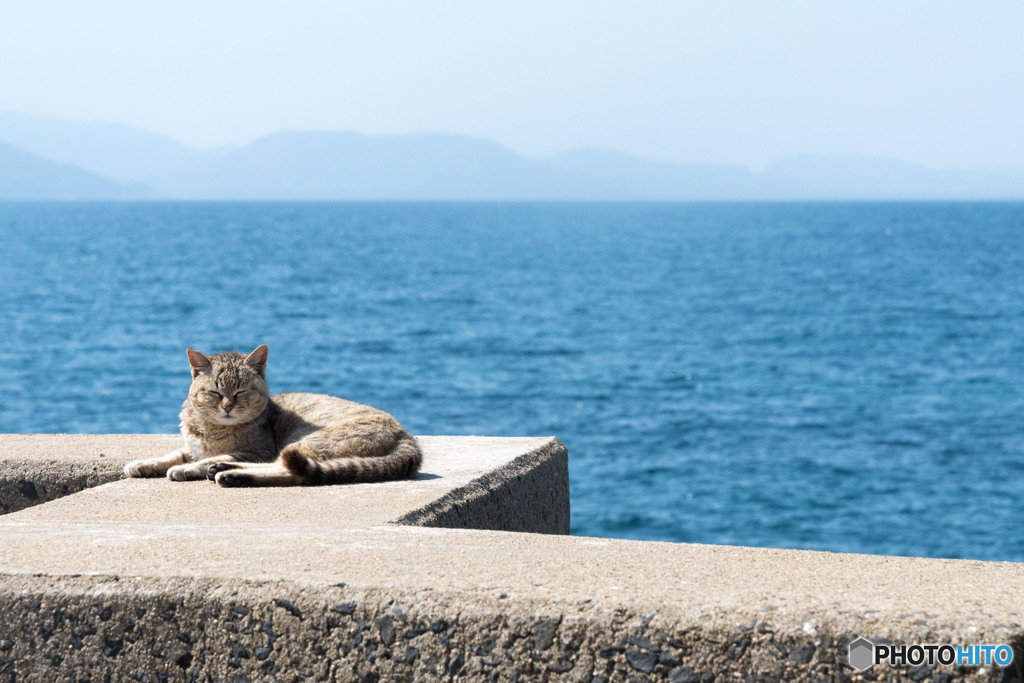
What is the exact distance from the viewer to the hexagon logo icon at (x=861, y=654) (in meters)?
2.05

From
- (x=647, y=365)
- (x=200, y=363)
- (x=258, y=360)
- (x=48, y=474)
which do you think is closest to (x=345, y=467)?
(x=258, y=360)

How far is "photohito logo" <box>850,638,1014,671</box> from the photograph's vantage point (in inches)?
78.7

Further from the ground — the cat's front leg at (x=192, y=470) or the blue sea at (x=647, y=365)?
the cat's front leg at (x=192, y=470)

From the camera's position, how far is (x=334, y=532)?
300 cm

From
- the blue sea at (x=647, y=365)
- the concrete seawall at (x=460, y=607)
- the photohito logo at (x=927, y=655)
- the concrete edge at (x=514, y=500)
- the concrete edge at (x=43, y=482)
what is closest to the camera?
the photohito logo at (x=927, y=655)

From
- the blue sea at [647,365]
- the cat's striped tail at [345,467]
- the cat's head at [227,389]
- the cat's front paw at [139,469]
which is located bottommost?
the blue sea at [647,365]

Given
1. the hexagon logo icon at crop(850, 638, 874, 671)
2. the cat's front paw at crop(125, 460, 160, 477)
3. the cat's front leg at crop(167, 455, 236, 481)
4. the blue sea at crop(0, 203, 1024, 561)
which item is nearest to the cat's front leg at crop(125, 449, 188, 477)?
the cat's front paw at crop(125, 460, 160, 477)

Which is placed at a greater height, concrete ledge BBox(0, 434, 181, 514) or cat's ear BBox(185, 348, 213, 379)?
cat's ear BBox(185, 348, 213, 379)

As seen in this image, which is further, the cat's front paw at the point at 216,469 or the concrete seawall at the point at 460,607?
the cat's front paw at the point at 216,469

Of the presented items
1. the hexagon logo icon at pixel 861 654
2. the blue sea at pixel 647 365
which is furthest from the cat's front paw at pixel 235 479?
the blue sea at pixel 647 365

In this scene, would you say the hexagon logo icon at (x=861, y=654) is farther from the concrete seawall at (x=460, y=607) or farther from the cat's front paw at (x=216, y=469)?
the cat's front paw at (x=216, y=469)

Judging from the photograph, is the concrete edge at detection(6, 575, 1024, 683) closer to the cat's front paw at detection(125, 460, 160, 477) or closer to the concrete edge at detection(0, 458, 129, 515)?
the cat's front paw at detection(125, 460, 160, 477)

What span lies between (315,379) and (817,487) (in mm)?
15018

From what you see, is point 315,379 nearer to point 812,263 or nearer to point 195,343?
point 195,343
